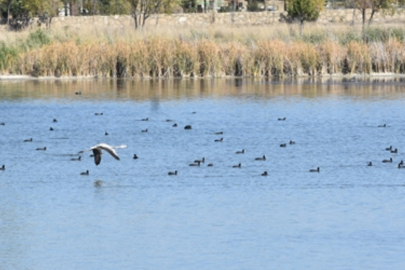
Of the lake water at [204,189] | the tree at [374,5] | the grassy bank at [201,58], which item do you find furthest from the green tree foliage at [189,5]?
the lake water at [204,189]

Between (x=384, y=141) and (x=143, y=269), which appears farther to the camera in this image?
(x=384, y=141)

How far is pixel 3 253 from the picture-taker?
464 inches

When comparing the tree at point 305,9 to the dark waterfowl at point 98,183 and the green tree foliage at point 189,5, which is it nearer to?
the green tree foliage at point 189,5

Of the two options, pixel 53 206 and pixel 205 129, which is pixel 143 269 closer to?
pixel 53 206

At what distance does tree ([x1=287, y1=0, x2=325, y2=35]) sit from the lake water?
1324 inches

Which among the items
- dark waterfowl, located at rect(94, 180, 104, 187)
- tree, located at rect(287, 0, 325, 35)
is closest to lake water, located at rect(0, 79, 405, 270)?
dark waterfowl, located at rect(94, 180, 104, 187)

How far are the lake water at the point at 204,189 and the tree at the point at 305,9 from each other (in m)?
33.6

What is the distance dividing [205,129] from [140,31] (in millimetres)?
21344

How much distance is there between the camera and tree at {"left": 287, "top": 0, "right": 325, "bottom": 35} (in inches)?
2410

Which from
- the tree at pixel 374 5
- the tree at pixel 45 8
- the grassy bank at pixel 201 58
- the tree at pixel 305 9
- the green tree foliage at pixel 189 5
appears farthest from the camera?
the green tree foliage at pixel 189 5

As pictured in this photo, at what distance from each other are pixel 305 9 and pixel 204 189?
155 ft

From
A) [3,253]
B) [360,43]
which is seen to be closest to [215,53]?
[360,43]

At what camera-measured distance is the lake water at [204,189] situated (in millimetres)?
11664

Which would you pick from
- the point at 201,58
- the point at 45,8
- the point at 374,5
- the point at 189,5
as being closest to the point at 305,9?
the point at 374,5
